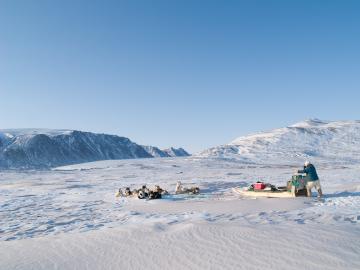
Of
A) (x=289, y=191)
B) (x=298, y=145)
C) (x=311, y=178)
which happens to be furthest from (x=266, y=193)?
(x=298, y=145)

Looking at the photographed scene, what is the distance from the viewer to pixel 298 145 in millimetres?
128125

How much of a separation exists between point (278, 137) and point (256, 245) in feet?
447

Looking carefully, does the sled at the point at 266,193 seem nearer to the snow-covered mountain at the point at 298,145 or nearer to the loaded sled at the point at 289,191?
the loaded sled at the point at 289,191

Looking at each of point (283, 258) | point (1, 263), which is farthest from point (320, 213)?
point (1, 263)

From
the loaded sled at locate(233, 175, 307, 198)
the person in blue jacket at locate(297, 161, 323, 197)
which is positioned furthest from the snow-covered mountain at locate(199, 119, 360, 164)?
the person in blue jacket at locate(297, 161, 323, 197)

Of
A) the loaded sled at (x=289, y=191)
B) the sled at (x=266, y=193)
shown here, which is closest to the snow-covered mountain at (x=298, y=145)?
the sled at (x=266, y=193)

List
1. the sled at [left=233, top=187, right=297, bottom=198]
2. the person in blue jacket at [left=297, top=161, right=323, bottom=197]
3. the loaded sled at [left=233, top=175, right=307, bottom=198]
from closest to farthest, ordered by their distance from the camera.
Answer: the person in blue jacket at [left=297, top=161, right=323, bottom=197] < the loaded sled at [left=233, top=175, right=307, bottom=198] < the sled at [left=233, top=187, right=297, bottom=198]

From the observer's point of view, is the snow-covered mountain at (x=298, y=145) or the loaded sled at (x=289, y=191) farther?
the snow-covered mountain at (x=298, y=145)

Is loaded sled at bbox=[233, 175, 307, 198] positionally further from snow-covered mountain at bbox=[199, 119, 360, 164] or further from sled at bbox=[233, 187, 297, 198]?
snow-covered mountain at bbox=[199, 119, 360, 164]

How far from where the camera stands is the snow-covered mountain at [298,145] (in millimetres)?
111625

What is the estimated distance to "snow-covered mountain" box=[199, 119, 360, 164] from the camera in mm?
111625

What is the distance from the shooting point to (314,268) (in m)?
6.81

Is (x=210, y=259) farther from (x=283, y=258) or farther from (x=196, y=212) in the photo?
(x=196, y=212)

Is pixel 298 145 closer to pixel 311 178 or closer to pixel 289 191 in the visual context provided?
pixel 289 191
